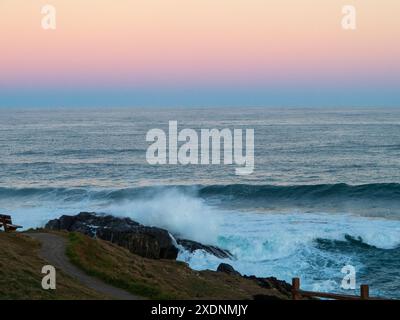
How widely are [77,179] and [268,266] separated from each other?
3115 cm

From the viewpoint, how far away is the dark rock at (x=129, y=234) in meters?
27.5

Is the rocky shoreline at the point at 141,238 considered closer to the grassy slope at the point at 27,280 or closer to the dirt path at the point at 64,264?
the dirt path at the point at 64,264

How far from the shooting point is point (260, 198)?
4884cm

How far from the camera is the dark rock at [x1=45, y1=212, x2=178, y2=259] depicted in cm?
2748

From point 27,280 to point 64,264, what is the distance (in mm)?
3863

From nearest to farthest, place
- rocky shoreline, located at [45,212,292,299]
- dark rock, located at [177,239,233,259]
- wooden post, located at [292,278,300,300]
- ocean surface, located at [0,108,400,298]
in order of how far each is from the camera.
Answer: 1. wooden post, located at [292,278,300,300]
2. rocky shoreline, located at [45,212,292,299]
3. ocean surface, located at [0,108,400,298]
4. dark rock, located at [177,239,233,259]

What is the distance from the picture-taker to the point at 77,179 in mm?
56500

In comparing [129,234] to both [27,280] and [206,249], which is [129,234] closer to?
[206,249]

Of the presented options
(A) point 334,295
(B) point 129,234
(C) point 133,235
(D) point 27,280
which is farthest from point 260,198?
(A) point 334,295

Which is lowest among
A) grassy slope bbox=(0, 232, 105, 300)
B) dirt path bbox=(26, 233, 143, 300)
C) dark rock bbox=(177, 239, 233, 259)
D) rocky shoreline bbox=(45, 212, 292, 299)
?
dark rock bbox=(177, 239, 233, 259)

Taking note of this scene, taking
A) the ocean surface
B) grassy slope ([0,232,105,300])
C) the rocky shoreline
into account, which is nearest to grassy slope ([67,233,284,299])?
grassy slope ([0,232,105,300])

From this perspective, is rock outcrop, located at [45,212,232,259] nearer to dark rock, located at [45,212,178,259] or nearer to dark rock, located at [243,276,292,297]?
dark rock, located at [45,212,178,259]

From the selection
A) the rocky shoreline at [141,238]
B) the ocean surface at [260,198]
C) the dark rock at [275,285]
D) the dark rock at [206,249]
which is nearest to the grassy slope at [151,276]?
the dark rock at [275,285]

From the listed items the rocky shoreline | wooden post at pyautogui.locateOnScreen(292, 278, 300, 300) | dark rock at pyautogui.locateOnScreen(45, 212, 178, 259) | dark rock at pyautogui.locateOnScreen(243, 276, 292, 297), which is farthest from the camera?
dark rock at pyautogui.locateOnScreen(45, 212, 178, 259)
